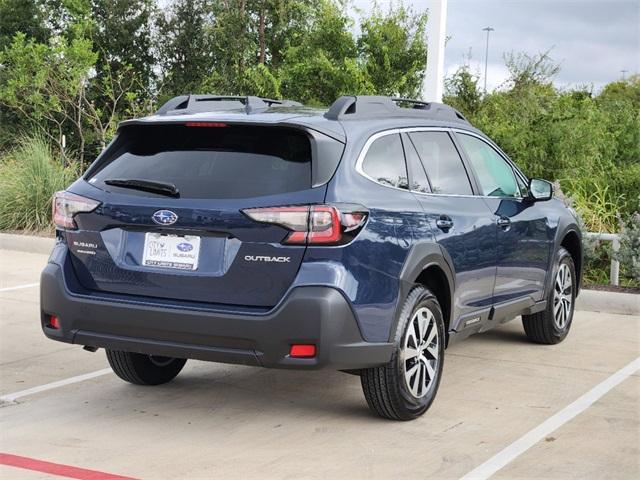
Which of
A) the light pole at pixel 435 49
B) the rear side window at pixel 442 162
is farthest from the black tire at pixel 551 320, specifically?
the light pole at pixel 435 49

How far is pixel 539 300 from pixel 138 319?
3.50 metres

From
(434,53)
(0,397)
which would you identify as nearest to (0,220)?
(434,53)

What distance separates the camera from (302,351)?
4.95 metres

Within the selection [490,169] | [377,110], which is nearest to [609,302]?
[490,169]

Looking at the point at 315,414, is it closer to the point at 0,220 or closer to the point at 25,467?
the point at 25,467

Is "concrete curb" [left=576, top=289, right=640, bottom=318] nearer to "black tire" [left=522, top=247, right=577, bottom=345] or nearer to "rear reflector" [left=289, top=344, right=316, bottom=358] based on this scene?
"black tire" [left=522, top=247, right=577, bottom=345]

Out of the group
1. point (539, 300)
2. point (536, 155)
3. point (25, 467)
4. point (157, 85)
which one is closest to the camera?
point (25, 467)

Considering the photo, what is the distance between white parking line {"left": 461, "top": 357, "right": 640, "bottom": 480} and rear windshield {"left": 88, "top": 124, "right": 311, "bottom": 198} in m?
1.65

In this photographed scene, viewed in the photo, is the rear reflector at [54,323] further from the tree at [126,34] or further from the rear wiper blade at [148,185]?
the tree at [126,34]

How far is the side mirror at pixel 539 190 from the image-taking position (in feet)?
23.9

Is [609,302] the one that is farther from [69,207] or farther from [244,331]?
[69,207]

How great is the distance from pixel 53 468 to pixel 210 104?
7.87ft

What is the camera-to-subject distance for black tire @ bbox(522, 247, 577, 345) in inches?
306

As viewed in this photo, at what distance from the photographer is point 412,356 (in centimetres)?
553
